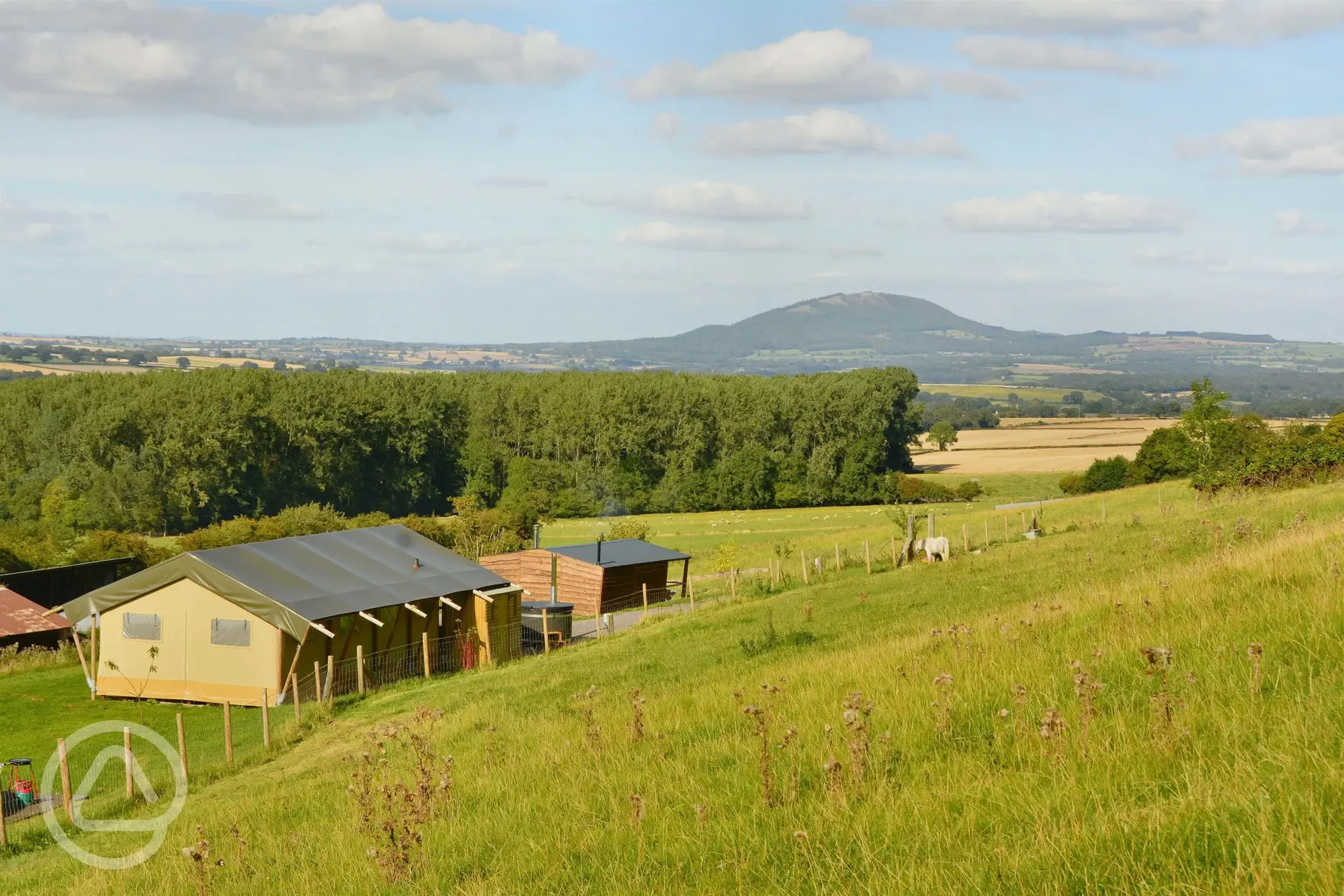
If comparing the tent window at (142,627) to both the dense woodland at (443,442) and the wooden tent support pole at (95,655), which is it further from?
the dense woodland at (443,442)

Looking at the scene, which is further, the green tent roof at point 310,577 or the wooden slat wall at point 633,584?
the wooden slat wall at point 633,584

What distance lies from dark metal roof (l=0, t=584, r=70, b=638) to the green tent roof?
Answer: 6.49 meters

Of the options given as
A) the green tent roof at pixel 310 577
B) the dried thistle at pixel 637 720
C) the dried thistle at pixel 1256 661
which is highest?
the dried thistle at pixel 1256 661

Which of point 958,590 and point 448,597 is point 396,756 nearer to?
point 958,590

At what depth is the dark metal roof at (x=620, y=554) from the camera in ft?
152

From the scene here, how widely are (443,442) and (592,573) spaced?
70359mm

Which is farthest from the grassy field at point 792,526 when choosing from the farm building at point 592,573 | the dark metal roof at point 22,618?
the dark metal roof at point 22,618

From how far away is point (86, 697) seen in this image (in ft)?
95.1

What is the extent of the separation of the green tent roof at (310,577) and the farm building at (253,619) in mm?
37

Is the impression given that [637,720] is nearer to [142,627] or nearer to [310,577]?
[310,577]

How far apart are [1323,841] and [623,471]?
349 ft

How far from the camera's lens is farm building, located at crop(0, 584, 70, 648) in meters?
35.4

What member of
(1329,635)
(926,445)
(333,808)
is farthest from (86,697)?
(926,445)

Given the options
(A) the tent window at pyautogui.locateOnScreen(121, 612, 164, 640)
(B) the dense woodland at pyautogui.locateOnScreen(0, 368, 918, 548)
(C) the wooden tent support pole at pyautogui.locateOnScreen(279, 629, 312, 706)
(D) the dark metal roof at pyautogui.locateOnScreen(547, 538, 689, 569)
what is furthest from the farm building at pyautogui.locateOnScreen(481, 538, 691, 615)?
(B) the dense woodland at pyautogui.locateOnScreen(0, 368, 918, 548)
